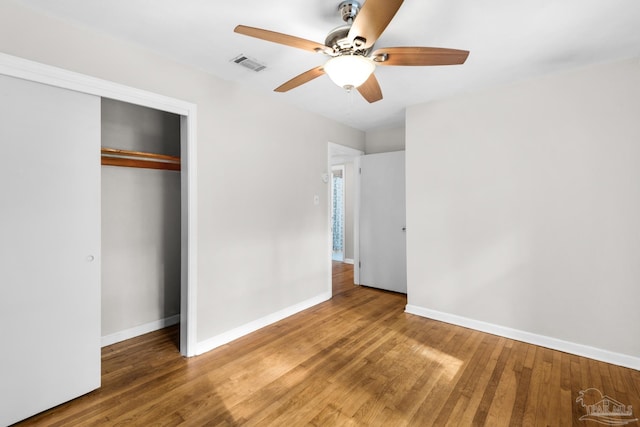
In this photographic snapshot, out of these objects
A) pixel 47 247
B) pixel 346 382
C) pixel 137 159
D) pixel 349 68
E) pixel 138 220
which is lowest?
pixel 346 382

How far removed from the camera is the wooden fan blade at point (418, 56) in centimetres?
162

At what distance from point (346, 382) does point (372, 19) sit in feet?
7.59

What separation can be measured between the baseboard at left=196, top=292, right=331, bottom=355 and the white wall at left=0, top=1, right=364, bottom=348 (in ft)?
0.13

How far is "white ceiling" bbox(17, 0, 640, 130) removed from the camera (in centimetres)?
176

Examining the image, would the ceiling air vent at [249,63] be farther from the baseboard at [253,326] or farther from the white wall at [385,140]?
the white wall at [385,140]

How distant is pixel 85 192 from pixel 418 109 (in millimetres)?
3321

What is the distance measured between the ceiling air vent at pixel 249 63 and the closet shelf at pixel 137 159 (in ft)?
4.01

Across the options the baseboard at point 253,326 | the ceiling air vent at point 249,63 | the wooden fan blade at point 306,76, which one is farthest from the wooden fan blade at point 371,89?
the baseboard at point 253,326

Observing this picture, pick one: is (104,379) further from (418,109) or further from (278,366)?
(418,109)

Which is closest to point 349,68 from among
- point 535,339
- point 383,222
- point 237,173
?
point 237,173

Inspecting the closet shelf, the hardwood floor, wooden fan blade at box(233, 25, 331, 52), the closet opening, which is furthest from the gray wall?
wooden fan blade at box(233, 25, 331, 52)

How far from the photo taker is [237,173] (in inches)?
115

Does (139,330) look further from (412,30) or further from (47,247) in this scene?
(412,30)

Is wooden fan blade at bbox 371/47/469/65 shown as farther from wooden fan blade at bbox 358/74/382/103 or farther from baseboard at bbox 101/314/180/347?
baseboard at bbox 101/314/180/347
